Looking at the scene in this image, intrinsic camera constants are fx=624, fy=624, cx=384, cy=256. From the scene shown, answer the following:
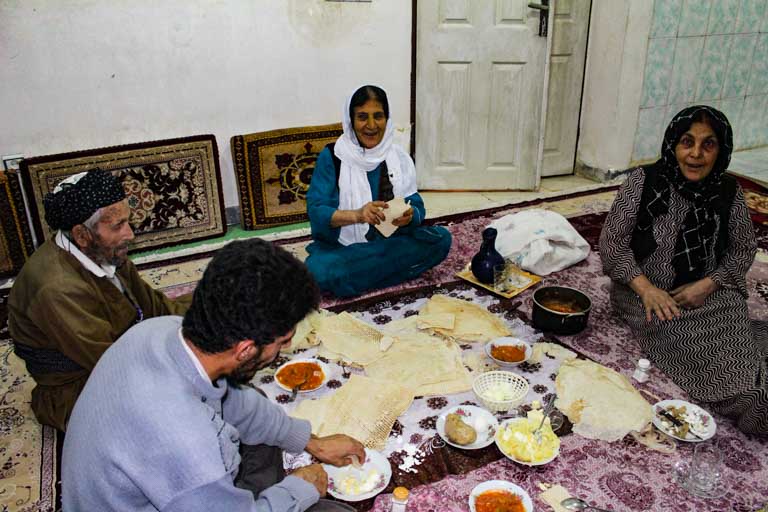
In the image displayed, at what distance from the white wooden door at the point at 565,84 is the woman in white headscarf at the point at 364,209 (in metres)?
2.24

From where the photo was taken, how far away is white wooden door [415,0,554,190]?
14.3 feet

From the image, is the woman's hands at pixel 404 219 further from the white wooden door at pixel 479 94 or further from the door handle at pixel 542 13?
the door handle at pixel 542 13

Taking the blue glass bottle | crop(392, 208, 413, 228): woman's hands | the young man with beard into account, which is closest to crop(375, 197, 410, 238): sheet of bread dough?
crop(392, 208, 413, 228): woman's hands

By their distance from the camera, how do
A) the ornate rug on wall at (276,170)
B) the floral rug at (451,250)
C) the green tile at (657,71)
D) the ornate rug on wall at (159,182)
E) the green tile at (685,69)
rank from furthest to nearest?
the green tile at (685,69)
the green tile at (657,71)
the ornate rug on wall at (276,170)
the ornate rug on wall at (159,182)
the floral rug at (451,250)

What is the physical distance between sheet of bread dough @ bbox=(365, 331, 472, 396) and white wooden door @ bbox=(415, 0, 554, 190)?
237cm

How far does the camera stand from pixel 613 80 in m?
4.77

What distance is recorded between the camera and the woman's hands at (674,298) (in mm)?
2492

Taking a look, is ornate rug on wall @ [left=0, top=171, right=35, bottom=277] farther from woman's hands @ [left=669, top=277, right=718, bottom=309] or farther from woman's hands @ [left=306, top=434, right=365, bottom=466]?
woman's hands @ [left=669, top=277, right=718, bottom=309]

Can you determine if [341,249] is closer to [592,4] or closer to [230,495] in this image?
[230,495]

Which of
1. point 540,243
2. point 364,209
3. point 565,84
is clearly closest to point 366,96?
point 364,209

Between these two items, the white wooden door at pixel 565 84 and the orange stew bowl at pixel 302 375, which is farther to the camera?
the white wooden door at pixel 565 84

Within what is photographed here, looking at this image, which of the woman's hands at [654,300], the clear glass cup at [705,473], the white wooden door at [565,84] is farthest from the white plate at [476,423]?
the white wooden door at [565,84]

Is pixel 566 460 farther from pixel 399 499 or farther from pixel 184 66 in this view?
pixel 184 66

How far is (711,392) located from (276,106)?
2.98m
